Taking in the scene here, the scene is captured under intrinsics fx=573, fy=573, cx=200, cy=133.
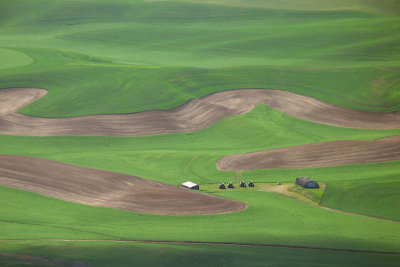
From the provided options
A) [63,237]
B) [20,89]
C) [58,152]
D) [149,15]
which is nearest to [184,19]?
[149,15]

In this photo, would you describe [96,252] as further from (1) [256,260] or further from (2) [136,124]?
(2) [136,124]

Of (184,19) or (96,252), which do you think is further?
(184,19)

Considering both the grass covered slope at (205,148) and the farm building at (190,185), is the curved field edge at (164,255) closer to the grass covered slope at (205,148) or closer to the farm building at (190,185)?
the grass covered slope at (205,148)

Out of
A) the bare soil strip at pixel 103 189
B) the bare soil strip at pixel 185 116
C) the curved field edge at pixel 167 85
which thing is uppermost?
the curved field edge at pixel 167 85

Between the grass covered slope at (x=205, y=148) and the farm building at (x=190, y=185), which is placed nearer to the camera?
A: the farm building at (x=190, y=185)

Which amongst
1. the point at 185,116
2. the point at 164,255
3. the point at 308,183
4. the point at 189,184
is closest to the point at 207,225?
the point at 164,255

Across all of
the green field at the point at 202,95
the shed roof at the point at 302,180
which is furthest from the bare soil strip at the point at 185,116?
the shed roof at the point at 302,180

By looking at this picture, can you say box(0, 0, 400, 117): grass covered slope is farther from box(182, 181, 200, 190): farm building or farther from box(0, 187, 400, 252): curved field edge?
box(0, 187, 400, 252): curved field edge
